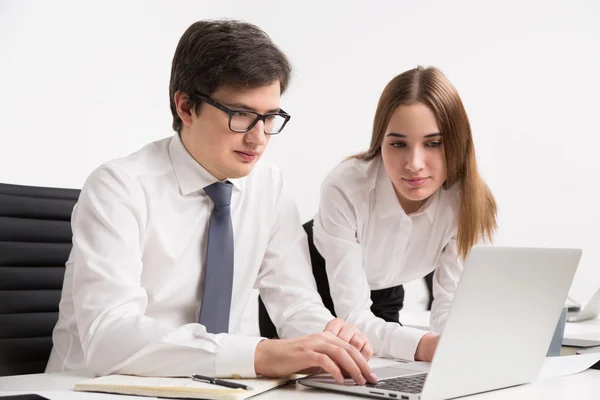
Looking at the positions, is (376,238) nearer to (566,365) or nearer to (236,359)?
(566,365)

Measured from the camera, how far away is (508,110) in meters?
4.41

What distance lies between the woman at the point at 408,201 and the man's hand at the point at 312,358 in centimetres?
61

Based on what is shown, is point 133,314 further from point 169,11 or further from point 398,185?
point 169,11

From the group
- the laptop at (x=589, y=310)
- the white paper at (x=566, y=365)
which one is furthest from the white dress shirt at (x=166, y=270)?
the laptop at (x=589, y=310)

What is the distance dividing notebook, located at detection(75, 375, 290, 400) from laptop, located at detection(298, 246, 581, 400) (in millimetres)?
93

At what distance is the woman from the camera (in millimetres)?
2020

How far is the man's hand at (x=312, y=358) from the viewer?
1.20m

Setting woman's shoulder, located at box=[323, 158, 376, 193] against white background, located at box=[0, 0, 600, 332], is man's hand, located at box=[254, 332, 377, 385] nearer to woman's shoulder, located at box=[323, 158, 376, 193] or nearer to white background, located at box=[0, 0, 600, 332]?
woman's shoulder, located at box=[323, 158, 376, 193]

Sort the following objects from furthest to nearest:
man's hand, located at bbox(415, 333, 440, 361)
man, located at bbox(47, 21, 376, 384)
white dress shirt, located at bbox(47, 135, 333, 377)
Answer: man's hand, located at bbox(415, 333, 440, 361) < man, located at bbox(47, 21, 376, 384) < white dress shirt, located at bbox(47, 135, 333, 377)

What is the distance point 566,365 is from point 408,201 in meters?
0.88

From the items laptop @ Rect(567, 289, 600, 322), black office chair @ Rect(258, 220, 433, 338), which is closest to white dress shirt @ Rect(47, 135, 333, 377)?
black office chair @ Rect(258, 220, 433, 338)

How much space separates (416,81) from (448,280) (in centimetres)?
58

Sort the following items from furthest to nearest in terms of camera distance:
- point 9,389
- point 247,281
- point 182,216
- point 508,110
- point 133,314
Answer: point 508,110 → point 247,281 → point 182,216 → point 133,314 → point 9,389

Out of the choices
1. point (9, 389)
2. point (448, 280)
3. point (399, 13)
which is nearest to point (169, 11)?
point (399, 13)
